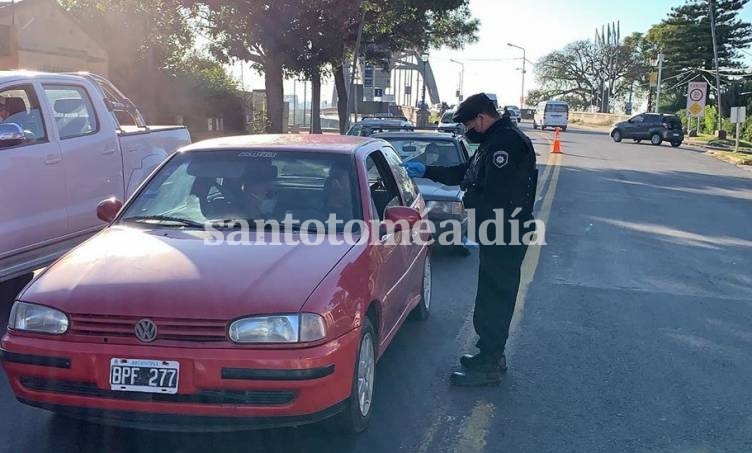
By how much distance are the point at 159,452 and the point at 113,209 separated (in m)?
1.78

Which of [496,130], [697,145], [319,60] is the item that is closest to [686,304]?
[496,130]

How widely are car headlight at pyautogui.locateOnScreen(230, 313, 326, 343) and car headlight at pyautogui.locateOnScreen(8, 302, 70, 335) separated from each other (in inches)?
33.0

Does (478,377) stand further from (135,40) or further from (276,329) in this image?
(135,40)

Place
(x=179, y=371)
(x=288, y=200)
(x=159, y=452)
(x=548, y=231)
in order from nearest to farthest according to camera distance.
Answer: (x=179, y=371), (x=159, y=452), (x=288, y=200), (x=548, y=231)

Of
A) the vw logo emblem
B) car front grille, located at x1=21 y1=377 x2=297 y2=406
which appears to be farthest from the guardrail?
the vw logo emblem

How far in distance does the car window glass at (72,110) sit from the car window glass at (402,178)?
2.86m

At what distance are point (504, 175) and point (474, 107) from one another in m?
0.51

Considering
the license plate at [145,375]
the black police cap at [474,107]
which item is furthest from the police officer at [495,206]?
the license plate at [145,375]

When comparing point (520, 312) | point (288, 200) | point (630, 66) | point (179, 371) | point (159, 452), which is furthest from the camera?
point (630, 66)

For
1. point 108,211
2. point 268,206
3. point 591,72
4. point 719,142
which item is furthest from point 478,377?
point 591,72

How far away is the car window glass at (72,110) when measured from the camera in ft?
22.6

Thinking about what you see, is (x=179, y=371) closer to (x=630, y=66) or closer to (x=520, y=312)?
(x=520, y=312)

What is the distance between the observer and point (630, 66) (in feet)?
304

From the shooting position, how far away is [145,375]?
3.62 metres
